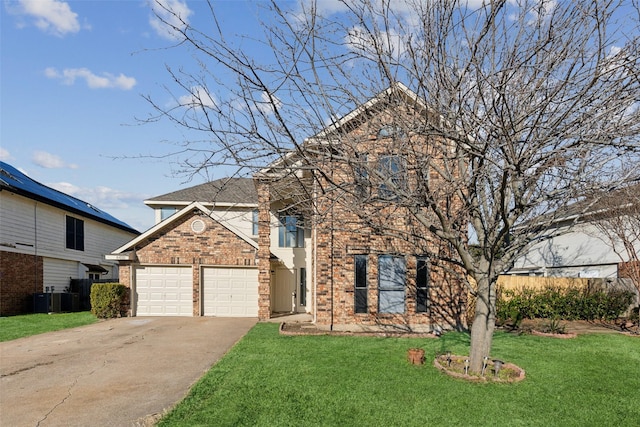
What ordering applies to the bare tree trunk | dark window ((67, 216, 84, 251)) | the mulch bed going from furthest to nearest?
dark window ((67, 216, 84, 251)), the mulch bed, the bare tree trunk

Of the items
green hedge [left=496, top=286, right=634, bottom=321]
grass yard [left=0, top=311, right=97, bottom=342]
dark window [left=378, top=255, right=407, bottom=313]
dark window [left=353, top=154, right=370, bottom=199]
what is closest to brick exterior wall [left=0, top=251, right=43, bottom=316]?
grass yard [left=0, top=311, right=97, bottom=342]

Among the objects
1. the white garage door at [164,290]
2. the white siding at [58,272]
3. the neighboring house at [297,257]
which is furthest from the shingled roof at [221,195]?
the white siding at [58,272]

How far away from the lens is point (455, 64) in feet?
21.2

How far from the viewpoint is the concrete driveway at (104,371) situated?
580cm

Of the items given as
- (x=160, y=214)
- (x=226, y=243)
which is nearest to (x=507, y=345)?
(x=226, y=243)

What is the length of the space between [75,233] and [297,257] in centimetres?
1283

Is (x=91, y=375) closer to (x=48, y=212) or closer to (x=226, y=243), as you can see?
(x=226, y=243)

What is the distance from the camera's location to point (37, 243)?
18922mm

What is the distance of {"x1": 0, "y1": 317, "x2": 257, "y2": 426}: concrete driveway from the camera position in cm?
580

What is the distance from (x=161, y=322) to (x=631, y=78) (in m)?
14.7

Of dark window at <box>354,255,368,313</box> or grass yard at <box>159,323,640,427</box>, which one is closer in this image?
grass yard at <box>159,323,640,427</box>

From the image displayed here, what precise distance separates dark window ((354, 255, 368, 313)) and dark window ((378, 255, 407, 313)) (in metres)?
0.45

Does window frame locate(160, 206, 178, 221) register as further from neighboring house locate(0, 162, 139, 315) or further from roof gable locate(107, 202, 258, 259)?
roof gable locate(107, 202, 258, 259)

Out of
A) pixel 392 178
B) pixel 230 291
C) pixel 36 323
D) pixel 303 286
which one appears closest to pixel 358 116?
pixel 392 178
